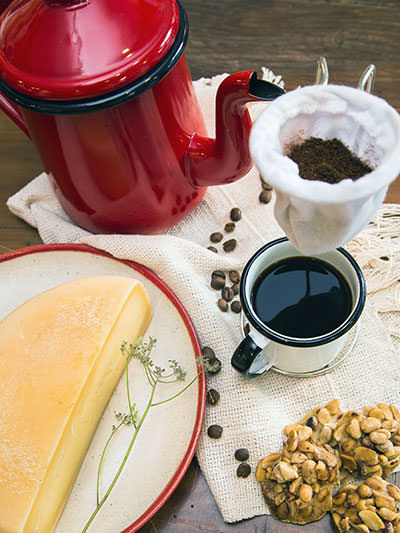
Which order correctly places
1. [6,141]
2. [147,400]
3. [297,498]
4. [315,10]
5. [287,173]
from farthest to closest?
[315,10]
[6,141]
[147,400]
[297,498]
[287,173]

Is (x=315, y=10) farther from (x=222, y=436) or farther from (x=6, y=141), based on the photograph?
(x=222, y=436)

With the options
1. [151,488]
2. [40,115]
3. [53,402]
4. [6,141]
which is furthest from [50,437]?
[6,141]

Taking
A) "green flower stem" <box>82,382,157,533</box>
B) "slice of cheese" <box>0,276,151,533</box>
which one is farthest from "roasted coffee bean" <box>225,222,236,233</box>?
"green flower stem" <box>82,382,157,533</box>

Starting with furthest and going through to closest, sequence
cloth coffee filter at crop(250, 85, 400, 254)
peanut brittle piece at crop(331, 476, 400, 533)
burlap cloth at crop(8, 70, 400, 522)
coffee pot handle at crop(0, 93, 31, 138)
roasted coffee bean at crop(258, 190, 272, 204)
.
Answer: roasted coffee bean at crop(258, 190, 272, 204)
coffee pot handle at crop(0, 93, 31, 138)
burlap cloth at crop(8, 70, 400, 522)
peanut brittle piece at crop(331, 476, 400, 533)
cloth coffee filter at crop(250, 85, 400, 254)

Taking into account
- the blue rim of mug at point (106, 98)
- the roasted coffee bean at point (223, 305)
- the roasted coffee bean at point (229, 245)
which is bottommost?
the roasted coffee bean at point (223, 305)

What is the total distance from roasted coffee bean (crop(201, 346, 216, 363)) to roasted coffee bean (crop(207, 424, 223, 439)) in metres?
0.10

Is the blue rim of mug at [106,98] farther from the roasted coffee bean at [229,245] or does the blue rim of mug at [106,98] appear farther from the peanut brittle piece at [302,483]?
the peanut brittle piece at [302,483]

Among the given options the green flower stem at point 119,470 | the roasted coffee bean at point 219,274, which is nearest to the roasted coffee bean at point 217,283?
the roasted coffee bean at point 219,274

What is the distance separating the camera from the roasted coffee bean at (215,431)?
0.84 metres

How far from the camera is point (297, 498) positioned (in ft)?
2.51

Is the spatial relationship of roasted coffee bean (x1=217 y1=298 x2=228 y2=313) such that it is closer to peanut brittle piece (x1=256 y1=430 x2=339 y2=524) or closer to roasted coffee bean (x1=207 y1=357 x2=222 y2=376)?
roasted coffee bean (x1=207 y1=357 x2=222 y2=376)

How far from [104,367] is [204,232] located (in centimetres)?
33

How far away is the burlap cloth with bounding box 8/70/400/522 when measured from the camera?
0.84m

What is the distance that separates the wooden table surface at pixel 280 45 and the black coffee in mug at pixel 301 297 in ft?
1.59
